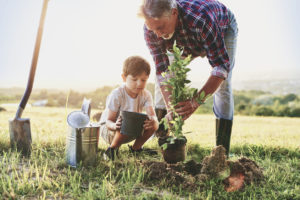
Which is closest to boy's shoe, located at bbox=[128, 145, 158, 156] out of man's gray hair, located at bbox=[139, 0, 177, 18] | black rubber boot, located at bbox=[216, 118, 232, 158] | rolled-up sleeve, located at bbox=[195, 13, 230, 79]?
black rubber boot, located at bbox=[216, 118, 232, 158]

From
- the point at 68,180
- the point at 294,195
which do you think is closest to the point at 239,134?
the point at 294,195

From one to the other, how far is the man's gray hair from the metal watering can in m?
1.15

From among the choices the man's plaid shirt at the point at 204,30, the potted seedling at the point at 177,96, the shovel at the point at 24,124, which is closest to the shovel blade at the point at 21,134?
the shovel at the point at 24,124

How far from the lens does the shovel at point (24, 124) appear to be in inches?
127

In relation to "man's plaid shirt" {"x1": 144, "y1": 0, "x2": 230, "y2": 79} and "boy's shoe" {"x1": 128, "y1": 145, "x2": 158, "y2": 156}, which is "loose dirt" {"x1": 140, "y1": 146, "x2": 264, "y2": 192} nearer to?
"boy's shoe" {"x1": 128, "y1": 145, "x2": 158, "y2": 156}

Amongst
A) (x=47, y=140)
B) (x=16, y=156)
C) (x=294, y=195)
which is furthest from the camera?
(x=47, y=140)

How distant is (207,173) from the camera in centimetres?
267

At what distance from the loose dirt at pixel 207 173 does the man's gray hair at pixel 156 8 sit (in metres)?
1.32

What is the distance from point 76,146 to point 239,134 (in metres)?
3.26

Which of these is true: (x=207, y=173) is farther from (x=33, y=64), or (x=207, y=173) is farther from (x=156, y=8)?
(x=33, y=64)

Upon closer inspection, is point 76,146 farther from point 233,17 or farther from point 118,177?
Answer: point 233,17

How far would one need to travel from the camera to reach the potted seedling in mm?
2561

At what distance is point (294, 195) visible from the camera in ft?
8.27

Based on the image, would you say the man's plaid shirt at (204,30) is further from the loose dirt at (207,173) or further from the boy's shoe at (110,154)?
the boy's shoe at (110,154)
